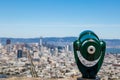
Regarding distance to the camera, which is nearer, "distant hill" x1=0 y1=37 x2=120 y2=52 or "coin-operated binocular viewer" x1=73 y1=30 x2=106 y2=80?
"coin-operated binocular viewer" x1=73 y1=30 x2=106 y2=80

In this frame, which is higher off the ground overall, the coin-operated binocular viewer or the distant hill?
the distant hill

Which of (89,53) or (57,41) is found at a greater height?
(57,41)

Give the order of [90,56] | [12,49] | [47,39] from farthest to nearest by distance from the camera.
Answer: [47,39]
[12,49]
[90,56]

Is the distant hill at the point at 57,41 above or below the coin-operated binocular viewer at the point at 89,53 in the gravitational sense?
above

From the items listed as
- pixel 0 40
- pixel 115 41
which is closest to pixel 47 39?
pixel 0 40

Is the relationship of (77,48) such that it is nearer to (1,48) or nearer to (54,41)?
(1,48)

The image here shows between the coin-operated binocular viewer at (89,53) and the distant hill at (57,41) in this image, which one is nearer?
the coin-operated binocular viewer at (89,53)

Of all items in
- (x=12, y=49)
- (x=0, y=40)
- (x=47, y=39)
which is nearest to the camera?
(x=12, y=49)

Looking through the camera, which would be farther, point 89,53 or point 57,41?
point 57,41
